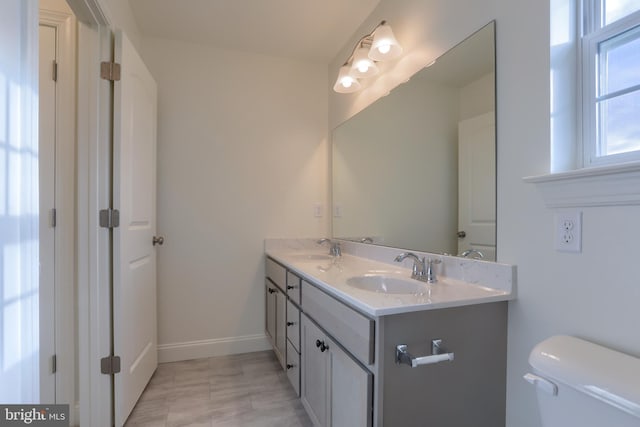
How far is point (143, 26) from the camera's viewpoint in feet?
6.97

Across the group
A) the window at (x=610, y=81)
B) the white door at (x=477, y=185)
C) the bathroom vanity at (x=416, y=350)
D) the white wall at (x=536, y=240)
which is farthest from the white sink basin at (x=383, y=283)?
the window at (x=610, y=81)

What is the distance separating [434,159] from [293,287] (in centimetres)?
101

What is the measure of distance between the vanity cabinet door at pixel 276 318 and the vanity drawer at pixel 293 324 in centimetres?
9

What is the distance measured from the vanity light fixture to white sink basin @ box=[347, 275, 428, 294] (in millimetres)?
1192

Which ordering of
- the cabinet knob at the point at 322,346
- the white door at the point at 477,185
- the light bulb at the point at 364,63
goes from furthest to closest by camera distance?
the light bulb at the point at 364,63
the cabinet knob at the point at 322,346
the white door at the point at 477,185

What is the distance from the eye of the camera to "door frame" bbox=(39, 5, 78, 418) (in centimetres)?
157

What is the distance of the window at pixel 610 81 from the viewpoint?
855 mm

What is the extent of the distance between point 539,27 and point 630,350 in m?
0.96

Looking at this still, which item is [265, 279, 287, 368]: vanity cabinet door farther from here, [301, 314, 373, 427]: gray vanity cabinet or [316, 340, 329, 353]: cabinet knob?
[316, 340, 329, 353]: cabinet knob

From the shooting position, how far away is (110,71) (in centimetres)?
154

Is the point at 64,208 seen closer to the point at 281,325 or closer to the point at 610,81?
the point at 281,325

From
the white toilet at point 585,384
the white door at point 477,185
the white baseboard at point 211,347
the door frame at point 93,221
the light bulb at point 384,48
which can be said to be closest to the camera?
the white toilet at point 585,384

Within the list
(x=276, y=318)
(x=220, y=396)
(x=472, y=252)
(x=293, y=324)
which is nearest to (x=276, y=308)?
(x=276, y=318)

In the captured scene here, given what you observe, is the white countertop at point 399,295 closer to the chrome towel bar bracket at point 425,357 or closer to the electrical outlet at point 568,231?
the chrome towel bar bracket at point 425,357
